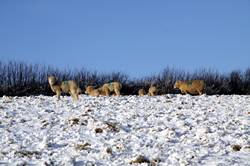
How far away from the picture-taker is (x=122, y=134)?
13797 millimetres


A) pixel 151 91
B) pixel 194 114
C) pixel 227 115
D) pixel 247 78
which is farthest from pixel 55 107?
pixel 247 78

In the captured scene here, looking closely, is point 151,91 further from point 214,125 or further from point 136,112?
point 214,125

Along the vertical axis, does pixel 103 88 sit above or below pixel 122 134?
above

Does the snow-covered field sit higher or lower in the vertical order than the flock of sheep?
lower

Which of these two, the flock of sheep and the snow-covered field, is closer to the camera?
the snow-covered field

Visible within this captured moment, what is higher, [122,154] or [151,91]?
[151,91]

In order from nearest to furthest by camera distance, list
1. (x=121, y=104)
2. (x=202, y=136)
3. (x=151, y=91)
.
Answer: (x=202, y=136), (x=121, y=104), (x=151, y=91)

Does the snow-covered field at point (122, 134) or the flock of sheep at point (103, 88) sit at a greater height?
the flock of sheep at point (103, 88)

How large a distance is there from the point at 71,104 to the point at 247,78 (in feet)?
116

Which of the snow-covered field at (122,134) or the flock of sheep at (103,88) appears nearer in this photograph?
the snow-covered field at (122,134)

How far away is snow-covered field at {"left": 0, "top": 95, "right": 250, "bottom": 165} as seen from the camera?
37.1 ft

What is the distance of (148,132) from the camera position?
1407cm

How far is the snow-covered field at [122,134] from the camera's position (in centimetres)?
1130

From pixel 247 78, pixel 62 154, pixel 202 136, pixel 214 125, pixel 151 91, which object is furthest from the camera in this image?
pixel 247 78
